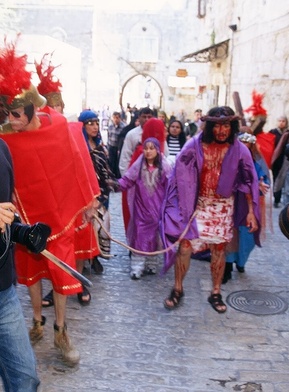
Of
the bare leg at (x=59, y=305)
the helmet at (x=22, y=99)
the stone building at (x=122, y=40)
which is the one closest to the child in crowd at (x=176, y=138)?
the bare leg at (x=59, y=305)

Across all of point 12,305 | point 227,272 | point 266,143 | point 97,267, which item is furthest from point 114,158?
point 12,305

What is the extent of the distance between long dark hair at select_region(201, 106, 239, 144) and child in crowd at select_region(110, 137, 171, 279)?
99cm

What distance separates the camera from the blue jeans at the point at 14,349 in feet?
7.34

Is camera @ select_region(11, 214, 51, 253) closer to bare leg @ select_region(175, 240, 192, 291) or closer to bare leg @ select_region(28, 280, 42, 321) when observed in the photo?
bare leg @ select_region(28, 280, 42, 321)

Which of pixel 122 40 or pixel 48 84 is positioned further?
pixel 122 40

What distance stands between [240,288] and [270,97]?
7.25 metres

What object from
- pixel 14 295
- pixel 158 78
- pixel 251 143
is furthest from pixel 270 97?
pixel 158 78

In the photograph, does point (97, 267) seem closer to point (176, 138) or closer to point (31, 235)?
point (176, 138)

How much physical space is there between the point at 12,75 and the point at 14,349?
65.4 inches

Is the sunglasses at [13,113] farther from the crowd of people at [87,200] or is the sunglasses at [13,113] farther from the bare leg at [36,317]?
the bare leg at [36,317]

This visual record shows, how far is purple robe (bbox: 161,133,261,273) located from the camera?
4.29 metres

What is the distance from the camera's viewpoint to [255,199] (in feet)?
14.6

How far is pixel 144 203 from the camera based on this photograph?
5.30 m

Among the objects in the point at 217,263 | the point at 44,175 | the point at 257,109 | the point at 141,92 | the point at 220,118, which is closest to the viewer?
the point at 44,175
